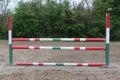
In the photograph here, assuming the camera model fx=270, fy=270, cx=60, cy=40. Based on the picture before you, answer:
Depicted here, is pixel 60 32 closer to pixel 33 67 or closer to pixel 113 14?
pixel 113 14

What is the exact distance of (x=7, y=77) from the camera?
19.1 ft

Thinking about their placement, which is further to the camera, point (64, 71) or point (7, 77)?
point (64, 71)

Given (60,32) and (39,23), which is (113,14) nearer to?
(60,32)

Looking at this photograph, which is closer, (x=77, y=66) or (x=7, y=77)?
(x=7, y=77)

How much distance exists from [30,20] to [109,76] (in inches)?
669

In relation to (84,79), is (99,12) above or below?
above

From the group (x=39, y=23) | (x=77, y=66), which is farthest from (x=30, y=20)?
(x=77, y=66)

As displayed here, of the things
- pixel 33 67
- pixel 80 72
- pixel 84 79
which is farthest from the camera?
pixel 33 67

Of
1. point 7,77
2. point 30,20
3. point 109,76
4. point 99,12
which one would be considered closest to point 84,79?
point 109,76

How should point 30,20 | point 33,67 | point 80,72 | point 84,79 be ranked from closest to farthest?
1. point 84,79
2. point 80,72
3. point 33,67
4. point 30,20

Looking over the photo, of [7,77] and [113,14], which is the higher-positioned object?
[113,14]

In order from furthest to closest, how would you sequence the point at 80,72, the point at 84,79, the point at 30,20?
the point at 30,20, the point at 80,72, the point at 84,79

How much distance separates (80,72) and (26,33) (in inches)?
647

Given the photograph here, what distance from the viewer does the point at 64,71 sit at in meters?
6.54
